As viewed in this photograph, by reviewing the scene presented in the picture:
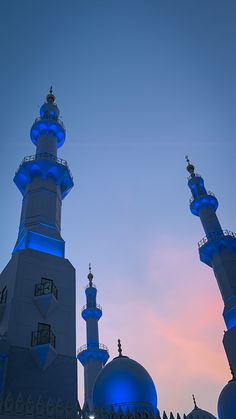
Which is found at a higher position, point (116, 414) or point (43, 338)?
point (43, 338)

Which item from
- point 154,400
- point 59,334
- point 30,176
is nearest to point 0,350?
point 59,334

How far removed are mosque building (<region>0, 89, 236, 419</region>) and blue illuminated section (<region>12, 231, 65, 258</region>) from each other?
2.8 inches

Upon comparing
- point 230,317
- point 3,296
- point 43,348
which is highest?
point 230,317

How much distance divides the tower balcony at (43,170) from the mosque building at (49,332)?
0.08m

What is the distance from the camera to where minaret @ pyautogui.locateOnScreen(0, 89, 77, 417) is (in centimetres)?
1994

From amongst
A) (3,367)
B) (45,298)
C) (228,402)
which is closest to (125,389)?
(3,367)

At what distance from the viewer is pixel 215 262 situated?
3706 centimetres

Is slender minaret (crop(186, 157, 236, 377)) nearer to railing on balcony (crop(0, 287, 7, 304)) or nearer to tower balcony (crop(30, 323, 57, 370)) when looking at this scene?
tower balcony (crop(30, 323, 57, 370))

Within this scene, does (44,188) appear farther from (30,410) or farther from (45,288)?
(30,410)

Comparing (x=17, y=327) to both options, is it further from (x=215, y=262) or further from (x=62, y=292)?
(x=215, y=262)

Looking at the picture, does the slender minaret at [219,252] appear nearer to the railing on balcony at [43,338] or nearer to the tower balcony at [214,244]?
the tower balcony at [214,244]

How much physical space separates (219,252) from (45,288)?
20.2 metres

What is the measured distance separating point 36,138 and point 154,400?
25.9m

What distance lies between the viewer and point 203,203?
42.4 meters
